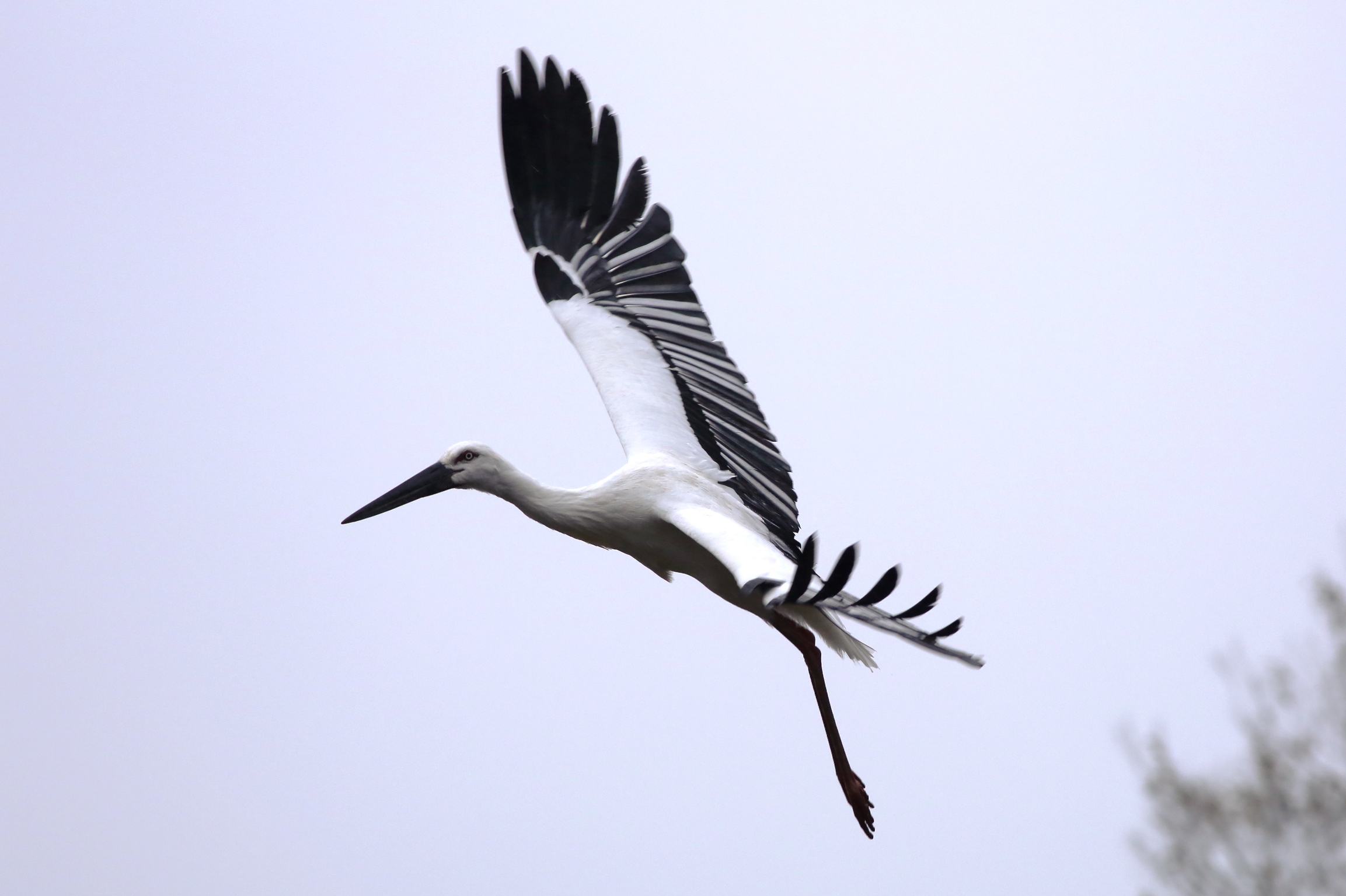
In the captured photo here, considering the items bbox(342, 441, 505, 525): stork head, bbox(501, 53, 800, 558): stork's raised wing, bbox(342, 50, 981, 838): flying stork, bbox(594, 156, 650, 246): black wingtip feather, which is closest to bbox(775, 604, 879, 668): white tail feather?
bbox(342, 50, 981, 838): flying stork

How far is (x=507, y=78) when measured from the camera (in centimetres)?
753

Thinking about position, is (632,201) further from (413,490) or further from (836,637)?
(836,637)

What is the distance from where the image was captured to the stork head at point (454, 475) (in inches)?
255

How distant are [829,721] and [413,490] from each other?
6.75 feet

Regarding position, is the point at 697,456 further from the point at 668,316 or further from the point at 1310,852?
the point at 1310,852

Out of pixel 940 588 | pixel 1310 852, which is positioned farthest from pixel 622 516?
pixel 1310 852

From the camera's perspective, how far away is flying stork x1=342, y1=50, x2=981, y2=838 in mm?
5855

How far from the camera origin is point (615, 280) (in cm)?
770

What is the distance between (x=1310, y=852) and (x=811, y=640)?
20.4 ft

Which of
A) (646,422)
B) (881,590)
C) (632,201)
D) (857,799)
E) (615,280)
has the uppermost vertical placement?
(632,201)

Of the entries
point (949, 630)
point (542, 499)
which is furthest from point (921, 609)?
point (542, 499)

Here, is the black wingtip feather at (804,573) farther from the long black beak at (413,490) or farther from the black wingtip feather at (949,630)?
the long black beak at (413,490)

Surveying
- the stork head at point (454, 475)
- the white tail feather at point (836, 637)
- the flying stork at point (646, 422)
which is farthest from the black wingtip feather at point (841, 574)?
the stork head at point (454, 475)

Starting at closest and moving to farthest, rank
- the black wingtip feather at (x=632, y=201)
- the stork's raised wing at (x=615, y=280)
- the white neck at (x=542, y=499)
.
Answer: the white neck at (x=542, y=499)
the stork's raised wing at (x=615, y=280)
the black wingtip feather at (x=632, y=201)
